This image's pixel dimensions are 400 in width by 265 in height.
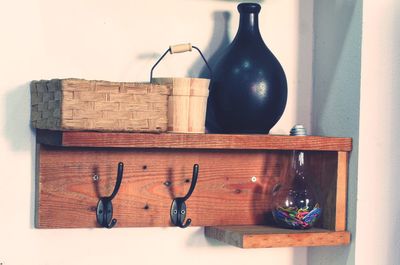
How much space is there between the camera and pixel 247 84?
1725 millimetres

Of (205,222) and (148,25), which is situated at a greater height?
(148,25)

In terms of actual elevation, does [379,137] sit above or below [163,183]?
above

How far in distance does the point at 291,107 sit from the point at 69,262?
0.70 m

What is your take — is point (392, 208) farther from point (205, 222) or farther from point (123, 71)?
point (123, 71)

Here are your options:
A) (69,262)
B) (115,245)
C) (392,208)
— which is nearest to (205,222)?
(115,245)

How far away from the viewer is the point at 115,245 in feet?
5.87

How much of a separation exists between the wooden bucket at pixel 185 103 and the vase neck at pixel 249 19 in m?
0.18

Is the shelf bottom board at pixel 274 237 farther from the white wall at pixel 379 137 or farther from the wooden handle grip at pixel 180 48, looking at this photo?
the wooden handle grip at pixel 180 48

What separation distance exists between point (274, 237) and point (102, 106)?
1.68ft

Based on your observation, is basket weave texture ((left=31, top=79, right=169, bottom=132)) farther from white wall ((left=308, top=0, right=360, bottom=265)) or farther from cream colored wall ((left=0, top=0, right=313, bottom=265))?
white wall ((left=308, top=0, right=360, bottom=265))

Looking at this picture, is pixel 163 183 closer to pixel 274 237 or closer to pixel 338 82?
pixel 274 237

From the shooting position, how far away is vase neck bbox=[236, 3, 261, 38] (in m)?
1.78

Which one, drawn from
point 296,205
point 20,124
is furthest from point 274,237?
point 20,124

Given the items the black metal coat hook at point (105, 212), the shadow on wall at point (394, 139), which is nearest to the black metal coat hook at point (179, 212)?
the black metal coat hook at point (105, 212)
